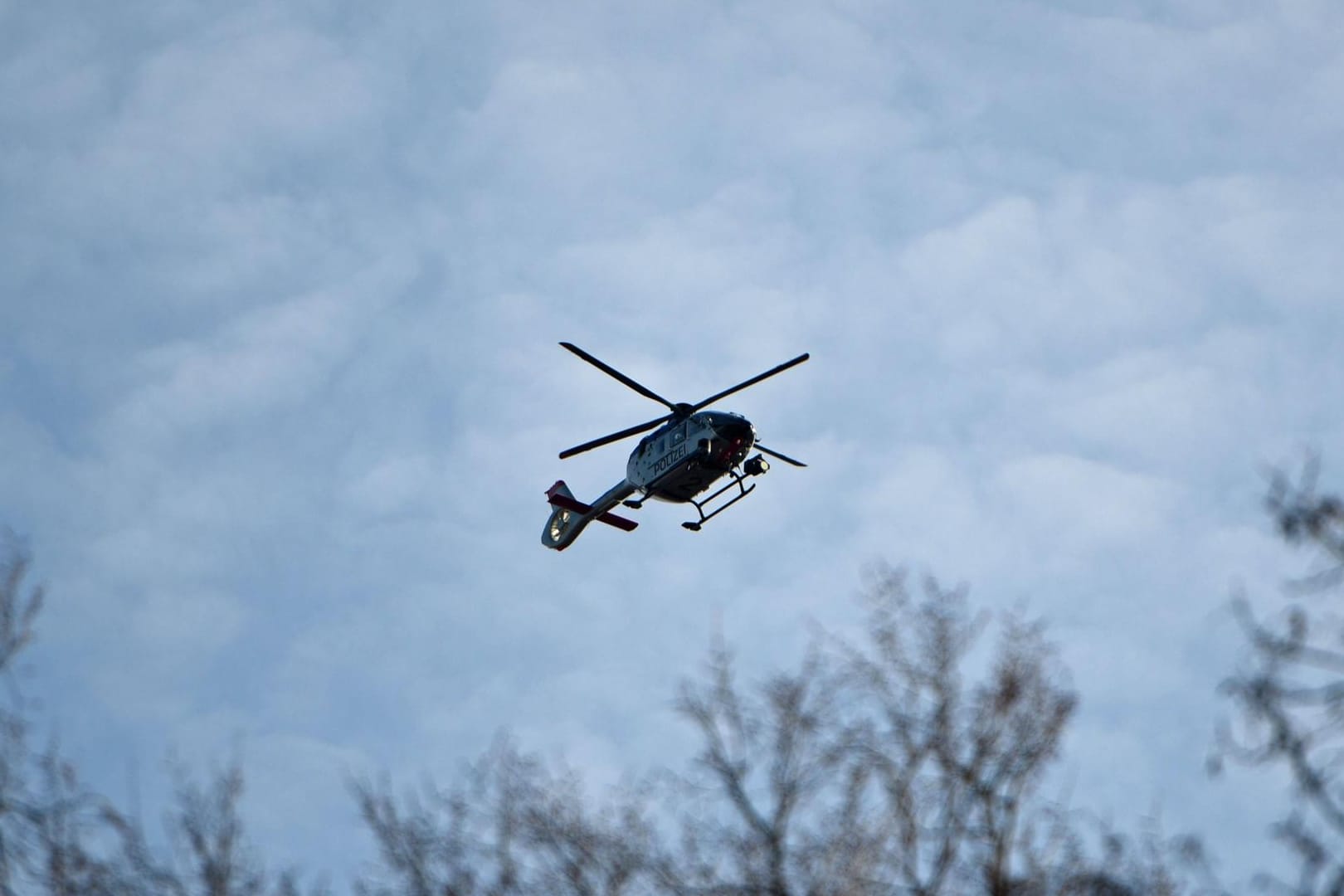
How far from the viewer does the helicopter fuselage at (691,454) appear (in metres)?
26.3

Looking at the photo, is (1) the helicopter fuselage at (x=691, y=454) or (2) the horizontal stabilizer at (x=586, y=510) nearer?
(1) the helicopter fuselage at (x=691, y=454)

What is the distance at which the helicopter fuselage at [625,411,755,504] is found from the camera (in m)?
26.3

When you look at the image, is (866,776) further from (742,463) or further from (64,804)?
(742,463)

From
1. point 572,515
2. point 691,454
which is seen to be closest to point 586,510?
point 572,515

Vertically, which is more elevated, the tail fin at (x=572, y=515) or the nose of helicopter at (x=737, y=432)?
the tail fin at (x=572, y=515)

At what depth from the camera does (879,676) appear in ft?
45.0

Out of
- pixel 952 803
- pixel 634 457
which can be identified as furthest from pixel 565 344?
pixel 952 803

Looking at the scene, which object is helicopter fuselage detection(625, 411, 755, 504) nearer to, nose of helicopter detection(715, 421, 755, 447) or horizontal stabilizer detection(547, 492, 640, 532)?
nose of helicopter detection(715, 421, 755, 447)

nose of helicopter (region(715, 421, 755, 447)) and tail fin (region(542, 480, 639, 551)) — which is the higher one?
tail fin (region(542, 480, 639, 551))

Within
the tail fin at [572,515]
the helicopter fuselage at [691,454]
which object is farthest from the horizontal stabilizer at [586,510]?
the helicopter fuselage at [691,454]

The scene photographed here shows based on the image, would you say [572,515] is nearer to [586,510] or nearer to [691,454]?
[586,510]

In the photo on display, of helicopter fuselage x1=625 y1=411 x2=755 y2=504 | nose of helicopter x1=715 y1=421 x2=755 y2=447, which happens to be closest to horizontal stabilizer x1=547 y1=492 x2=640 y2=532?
helicopter fuselage x1=625 y1=411 x2=755 y2=504

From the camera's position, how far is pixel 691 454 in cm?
2636

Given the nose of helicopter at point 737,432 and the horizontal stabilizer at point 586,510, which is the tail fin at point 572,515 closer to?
the horizontal stabilizer at point 586,510
